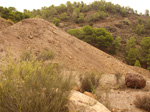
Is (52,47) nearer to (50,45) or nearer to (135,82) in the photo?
(50,45)

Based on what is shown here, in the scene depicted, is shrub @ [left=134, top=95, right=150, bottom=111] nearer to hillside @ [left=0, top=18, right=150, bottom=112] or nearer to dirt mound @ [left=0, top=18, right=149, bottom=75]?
hillside @ [left=0, top=18, right=150, bottom=112]

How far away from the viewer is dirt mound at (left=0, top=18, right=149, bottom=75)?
10219 millimetres

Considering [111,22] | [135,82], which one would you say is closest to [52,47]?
[135,82]

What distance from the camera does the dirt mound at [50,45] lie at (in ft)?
33.5

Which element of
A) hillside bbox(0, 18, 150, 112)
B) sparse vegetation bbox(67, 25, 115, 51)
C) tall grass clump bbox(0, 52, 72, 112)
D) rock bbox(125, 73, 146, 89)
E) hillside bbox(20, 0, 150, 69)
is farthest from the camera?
hillside bbox(20, 0, 150, 69)

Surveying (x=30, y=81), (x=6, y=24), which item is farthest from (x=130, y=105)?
(x=6, y=24)

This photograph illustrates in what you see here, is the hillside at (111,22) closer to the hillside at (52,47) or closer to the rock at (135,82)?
the hillside at (52,47)

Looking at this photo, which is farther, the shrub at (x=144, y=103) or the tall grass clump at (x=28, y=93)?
the shrub at (x=144, y=103)

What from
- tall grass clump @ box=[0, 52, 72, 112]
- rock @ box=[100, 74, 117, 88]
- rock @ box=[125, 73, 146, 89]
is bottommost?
rock @ box=[100, 74, 117, 88]

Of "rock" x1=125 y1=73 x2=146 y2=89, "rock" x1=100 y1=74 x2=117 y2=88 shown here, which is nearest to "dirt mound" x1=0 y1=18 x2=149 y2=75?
"rock" x1=100 y1=74 x2=117 y2=88

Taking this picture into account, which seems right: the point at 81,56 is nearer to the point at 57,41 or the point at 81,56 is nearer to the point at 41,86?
the point at 57,41

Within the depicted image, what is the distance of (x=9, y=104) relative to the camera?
206cm

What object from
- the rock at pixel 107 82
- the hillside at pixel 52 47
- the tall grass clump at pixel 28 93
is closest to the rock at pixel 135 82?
the rock at pixel 107 82

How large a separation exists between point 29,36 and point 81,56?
4730 millimetres
